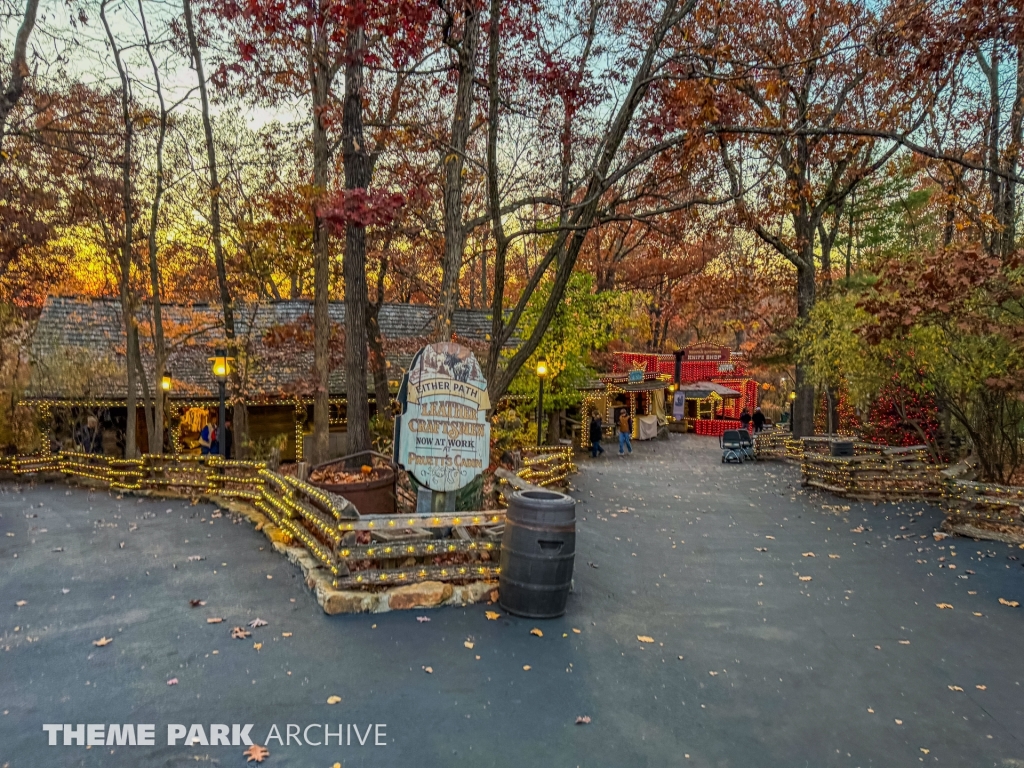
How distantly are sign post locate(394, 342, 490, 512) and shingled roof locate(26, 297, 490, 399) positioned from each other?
365 inches

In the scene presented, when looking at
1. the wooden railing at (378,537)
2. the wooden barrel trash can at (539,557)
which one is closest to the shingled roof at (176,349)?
the wooden railing at (378,537)

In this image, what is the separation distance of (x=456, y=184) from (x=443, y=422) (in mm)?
3597

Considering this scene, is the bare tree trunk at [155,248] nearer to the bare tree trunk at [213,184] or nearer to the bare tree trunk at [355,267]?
the bare tree trunk at [213,184]

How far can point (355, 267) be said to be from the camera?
10883 mm

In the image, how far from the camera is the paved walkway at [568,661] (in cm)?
401

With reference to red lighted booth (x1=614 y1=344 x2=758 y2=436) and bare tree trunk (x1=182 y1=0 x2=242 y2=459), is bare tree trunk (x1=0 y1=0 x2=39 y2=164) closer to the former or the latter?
bare tree trunk (x1=182 y1=0 x2=242 y2=459)

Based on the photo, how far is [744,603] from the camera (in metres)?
6.81

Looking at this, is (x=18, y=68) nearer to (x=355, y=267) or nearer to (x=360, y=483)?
(x=355, y=267)

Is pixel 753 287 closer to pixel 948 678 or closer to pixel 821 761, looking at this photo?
pixel 948 678

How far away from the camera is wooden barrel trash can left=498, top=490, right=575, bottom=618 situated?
19.6 feet

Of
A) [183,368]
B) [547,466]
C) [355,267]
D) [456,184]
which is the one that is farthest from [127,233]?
[547,466]

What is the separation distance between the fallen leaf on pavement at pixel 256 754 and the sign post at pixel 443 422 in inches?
143

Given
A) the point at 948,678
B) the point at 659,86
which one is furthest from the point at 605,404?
the point at 948,678

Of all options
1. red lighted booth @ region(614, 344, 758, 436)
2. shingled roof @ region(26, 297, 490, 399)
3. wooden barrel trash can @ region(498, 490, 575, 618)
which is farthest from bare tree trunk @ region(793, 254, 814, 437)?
wooden barrel trash can @ region(498, 490, 575, 618)
